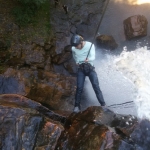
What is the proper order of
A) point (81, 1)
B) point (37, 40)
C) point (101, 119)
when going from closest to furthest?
point (101, 119), point (37, 40), point (81, 1)

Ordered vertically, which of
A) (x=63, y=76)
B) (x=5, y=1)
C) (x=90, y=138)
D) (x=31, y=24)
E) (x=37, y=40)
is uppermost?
(x=5, y=1)

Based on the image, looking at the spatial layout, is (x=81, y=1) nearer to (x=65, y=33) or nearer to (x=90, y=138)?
(x=65, y=33)

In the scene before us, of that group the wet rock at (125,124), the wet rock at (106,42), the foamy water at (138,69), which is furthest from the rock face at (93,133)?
the wet rock at (106,42)

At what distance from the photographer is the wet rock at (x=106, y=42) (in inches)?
406

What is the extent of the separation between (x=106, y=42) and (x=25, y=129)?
5.65m

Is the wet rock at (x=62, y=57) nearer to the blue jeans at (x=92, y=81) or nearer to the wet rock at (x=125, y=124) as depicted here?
the blue jeans at (x=92, y=81)

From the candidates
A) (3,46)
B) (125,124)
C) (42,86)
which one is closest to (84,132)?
(125,124)

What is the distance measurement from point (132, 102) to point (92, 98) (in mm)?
1478

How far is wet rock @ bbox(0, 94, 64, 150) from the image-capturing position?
575 cm

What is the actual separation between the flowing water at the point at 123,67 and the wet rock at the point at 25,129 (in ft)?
10.8

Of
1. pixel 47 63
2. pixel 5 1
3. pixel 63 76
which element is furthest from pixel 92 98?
pixel 5 1

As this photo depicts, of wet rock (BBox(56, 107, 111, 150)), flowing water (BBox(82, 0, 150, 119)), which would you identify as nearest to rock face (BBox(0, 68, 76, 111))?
flowing water (BBox(82, 0, 150, 119))

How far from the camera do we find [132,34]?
10.4 m

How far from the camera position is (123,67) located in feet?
33.8
